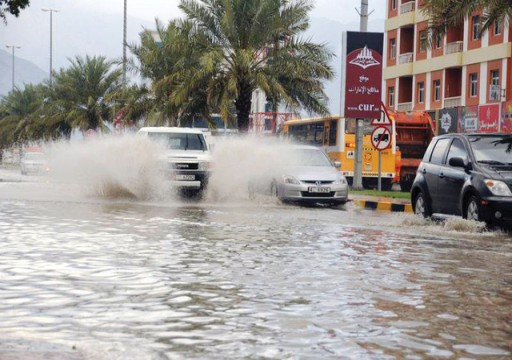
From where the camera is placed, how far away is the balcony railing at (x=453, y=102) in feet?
165

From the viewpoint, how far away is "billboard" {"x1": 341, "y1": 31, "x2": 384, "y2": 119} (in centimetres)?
3142

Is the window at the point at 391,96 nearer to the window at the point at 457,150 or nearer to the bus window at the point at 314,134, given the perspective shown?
the bus window at the point at 314,134

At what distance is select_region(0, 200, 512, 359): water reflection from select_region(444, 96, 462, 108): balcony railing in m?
35.5

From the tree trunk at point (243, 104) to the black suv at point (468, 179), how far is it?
2098 cm

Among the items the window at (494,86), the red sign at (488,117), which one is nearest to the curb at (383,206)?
the red sign at (488,117)

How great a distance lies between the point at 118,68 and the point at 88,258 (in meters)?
54.2

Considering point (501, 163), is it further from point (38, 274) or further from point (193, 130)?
point (193, 130)

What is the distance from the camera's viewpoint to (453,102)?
167 feet

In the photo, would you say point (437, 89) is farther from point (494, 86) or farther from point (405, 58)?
point (494, 86)

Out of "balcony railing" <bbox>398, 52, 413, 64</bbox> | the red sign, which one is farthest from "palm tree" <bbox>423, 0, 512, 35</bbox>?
"balcony railing" <bbox>398, 52, 413, 64</bbox>

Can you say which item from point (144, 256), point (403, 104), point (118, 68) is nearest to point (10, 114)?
point (118, 68)

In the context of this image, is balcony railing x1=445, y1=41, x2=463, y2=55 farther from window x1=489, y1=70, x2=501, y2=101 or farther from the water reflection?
the water reflection

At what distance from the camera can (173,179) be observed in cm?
2559

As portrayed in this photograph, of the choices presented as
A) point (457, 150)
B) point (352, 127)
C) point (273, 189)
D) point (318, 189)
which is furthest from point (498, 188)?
point (352, 127)
